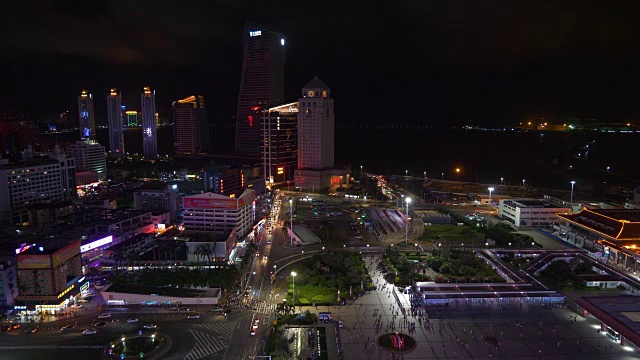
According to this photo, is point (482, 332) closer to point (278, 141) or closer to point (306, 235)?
point (306, 235)

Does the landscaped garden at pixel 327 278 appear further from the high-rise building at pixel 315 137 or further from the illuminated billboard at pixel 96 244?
the high-rise building at pixel 315 137

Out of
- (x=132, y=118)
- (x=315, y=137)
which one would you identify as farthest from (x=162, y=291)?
(x=132, y=118)

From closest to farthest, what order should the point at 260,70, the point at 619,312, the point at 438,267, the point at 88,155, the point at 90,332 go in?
the point at 619,312 < the point at 90,332 < the point at 438,267 < the point at 88,155 < the point at 260,70

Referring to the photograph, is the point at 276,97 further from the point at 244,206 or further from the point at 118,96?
the point at 244,206

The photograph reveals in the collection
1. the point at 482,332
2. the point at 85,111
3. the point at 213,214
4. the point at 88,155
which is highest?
the point at 85,111

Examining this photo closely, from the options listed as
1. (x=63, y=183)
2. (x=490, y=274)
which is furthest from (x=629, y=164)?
(x=63, y=183)

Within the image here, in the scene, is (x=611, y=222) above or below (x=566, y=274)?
above
